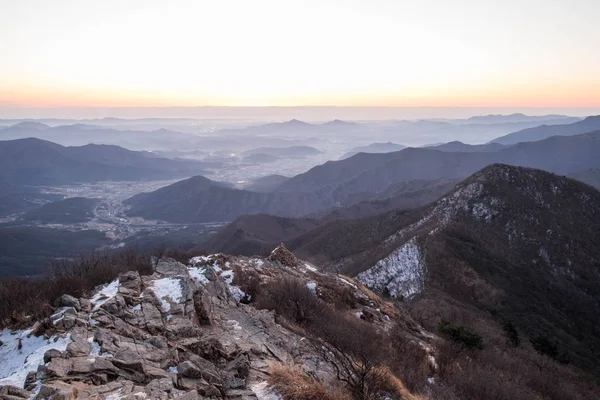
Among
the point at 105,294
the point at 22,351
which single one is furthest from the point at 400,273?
the point at 22,351

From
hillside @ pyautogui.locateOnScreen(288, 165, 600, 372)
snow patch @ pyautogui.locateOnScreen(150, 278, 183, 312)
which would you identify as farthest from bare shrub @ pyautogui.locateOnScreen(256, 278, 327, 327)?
hillside @ pyautogui.locateOnScreen(288, 165, 600, 372)

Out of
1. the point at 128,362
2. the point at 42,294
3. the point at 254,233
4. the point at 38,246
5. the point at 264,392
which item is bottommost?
the point at 38,246

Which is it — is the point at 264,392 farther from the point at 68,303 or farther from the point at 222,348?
the point at 68,303

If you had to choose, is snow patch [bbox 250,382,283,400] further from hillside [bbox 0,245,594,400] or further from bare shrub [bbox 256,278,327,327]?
bare shrub [bbox 256,278,327,327]

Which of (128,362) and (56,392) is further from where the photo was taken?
(128,362)

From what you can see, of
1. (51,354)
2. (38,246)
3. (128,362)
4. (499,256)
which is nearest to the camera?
(51,354)

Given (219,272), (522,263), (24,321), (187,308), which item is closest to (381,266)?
(522,263)
